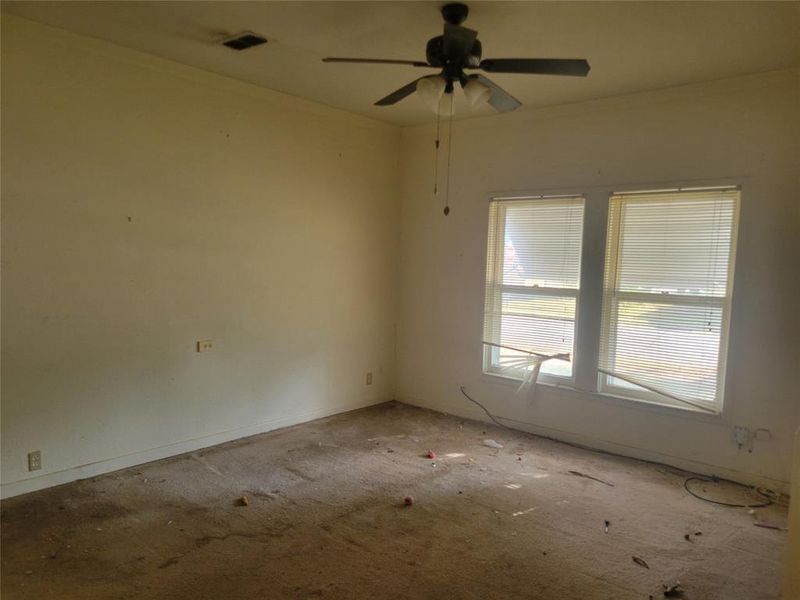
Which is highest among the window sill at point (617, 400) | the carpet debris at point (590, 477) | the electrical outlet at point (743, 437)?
the window sill at point (617, 400)

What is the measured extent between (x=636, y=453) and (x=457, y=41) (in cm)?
324

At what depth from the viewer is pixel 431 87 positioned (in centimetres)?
265

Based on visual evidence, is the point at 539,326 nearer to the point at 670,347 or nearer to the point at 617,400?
the point at 617,400

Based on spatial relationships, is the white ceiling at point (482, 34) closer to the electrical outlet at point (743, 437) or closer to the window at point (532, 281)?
the window at point (532, 281)

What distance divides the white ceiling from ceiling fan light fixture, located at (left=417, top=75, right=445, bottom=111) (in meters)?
0.37

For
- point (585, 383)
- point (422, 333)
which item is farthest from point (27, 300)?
point (585, 383)

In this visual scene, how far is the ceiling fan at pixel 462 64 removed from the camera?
2465 millimetres

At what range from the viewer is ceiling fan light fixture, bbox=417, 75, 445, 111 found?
A: 2.65 meters

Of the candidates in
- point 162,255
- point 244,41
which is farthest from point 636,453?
point 244,41

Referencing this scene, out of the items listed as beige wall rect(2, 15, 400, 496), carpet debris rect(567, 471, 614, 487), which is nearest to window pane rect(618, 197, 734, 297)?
carpet debris rect(567, 471, 614, 487)

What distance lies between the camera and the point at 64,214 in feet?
10.6

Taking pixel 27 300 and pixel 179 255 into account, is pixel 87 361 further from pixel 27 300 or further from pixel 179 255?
pixel 179 255

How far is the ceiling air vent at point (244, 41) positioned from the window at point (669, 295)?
2764mm

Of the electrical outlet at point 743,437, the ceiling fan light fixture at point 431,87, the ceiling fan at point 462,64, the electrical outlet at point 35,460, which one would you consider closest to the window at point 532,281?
the electrical outlet at point 743,437
